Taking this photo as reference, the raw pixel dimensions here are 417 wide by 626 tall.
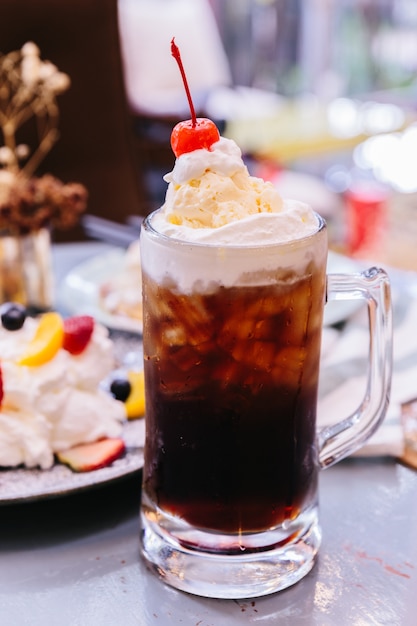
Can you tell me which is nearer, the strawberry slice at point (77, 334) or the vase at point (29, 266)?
the strawberry slice at point (77, 334)

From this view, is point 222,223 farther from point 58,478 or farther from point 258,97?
point 258,97

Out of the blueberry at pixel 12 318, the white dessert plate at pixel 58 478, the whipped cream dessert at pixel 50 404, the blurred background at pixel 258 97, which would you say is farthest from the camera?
the blurred background at pixel 258 97

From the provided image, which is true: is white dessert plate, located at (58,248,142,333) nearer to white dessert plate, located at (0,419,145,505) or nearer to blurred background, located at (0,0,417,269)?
white dessert plate, located at (0,419,145,505)

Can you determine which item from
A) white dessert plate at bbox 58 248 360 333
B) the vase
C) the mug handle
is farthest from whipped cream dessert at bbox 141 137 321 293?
the vase

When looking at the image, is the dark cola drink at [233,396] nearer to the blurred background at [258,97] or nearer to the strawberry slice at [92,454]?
the strawberry slice at [92,454]

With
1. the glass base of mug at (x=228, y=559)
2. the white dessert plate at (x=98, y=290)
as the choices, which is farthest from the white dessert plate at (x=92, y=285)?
the glass base of mug at (x=228, y=559)

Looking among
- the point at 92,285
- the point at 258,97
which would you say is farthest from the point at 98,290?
the point at 258,97

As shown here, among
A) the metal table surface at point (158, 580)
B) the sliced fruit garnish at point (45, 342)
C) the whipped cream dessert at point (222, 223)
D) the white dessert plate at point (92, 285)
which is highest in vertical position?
the whipped cream dessert at point (222, 223)
